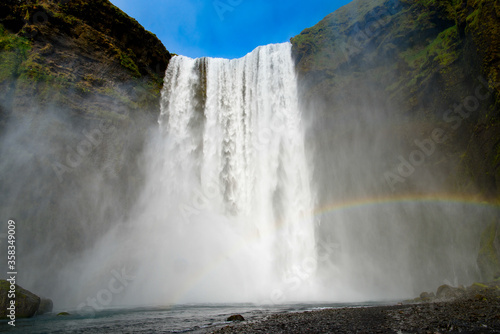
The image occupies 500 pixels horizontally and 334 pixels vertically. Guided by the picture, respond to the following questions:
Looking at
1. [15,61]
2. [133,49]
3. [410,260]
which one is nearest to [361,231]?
[410,260]

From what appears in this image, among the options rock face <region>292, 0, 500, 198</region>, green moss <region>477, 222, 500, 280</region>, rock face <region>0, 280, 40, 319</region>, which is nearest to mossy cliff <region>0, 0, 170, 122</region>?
rock face <region>0, 280, 40, 319</region>

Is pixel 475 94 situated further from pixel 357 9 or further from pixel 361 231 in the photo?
pixel 357 9

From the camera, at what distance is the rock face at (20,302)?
10711 millimetres

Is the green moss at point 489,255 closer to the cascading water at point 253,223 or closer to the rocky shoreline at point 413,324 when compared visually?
the cascading water at point 253,223

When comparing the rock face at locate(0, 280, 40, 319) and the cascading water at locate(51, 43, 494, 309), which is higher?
the cascading water at locate(51, 43, 494, 309)

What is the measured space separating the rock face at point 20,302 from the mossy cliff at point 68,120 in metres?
7.60

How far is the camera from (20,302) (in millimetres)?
11352

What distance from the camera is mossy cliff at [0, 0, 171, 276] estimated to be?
19.2 m

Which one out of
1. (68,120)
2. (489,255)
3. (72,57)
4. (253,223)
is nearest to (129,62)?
(72,57)

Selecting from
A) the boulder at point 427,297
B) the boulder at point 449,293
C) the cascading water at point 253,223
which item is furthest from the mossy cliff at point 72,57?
the boulder at point 449,293

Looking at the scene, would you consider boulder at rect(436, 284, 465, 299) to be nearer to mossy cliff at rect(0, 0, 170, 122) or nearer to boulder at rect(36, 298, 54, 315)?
boulder at rect(36, 298, 54, 315)

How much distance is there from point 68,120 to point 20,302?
1411 centimetres

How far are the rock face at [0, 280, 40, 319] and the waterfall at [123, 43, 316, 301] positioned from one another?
8.56 metres

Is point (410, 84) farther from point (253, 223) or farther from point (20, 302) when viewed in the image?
point (20, 302)
